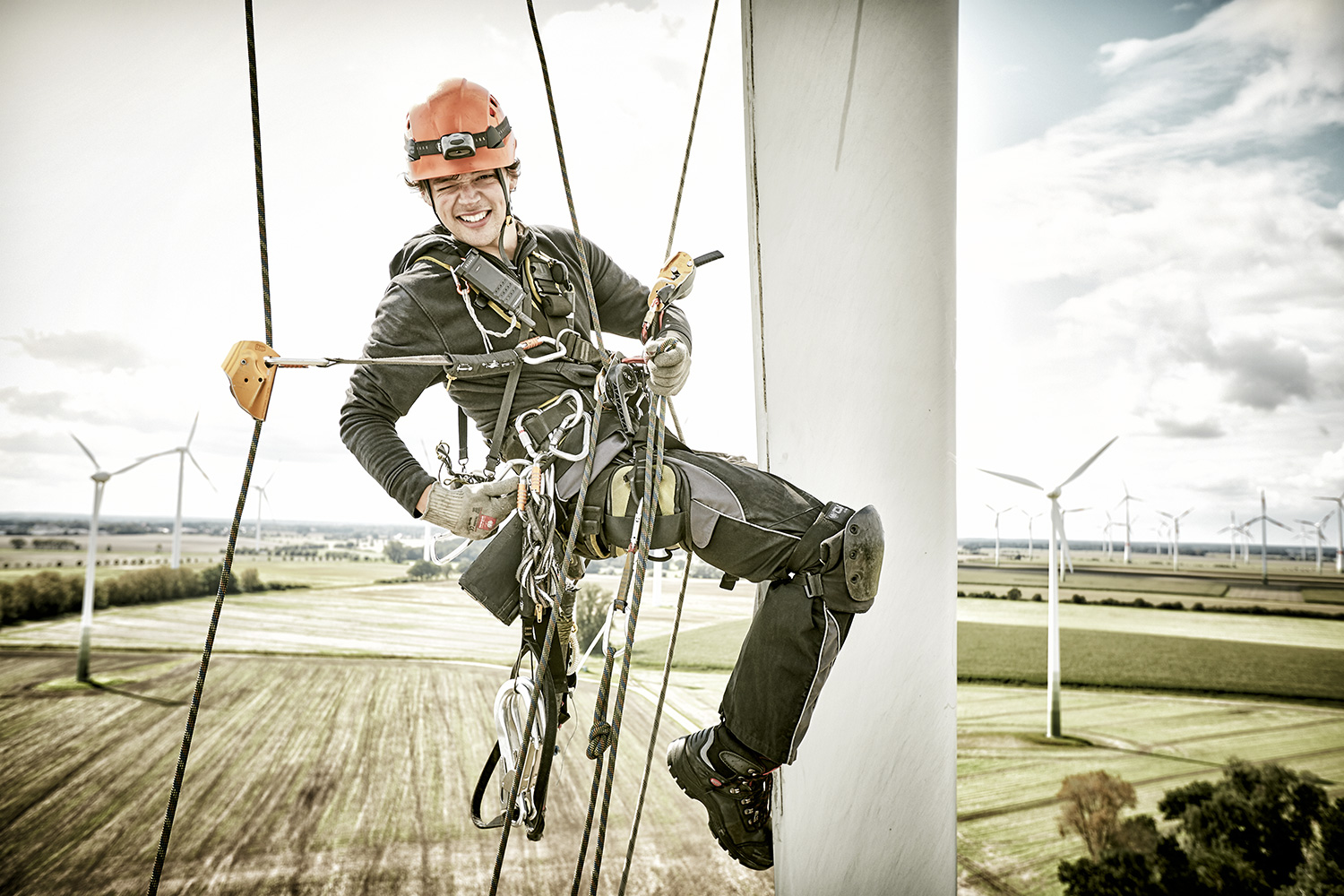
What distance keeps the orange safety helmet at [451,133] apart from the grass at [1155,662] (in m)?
25.2

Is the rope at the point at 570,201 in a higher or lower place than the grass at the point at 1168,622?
higher

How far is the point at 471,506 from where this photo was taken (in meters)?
1.96

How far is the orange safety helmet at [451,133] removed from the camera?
2135 mm

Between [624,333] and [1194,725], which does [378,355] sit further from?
[1194,725]

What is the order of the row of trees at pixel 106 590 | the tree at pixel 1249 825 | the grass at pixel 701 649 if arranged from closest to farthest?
the tree at pixel 1249 825 → the grass at pixel 701 649 → the row of trees at pixel 106 590

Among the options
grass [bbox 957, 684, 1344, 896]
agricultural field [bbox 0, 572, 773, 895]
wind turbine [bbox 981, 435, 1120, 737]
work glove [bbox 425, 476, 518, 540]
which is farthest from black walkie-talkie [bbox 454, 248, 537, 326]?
grass [bbox 957, 684, 1344, 896]

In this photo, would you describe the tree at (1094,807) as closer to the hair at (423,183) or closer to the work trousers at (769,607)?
the work trousers at (769,607)

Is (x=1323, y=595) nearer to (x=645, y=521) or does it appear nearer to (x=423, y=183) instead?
(x=645, y=521)

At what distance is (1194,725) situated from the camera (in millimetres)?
19359

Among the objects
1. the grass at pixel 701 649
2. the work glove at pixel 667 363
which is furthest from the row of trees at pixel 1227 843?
the work glove at pixel 667 363

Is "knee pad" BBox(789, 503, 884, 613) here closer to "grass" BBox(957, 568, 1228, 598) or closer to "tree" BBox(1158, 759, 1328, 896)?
"tree" BBox(1158, 759, 1328, 896)

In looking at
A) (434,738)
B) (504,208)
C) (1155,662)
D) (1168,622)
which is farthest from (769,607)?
(1168,622)

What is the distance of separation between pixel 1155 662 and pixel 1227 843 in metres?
11.5

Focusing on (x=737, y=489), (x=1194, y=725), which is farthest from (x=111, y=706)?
(x=1194, y=725)
